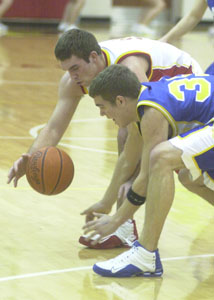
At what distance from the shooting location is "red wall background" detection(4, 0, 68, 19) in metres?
17.6

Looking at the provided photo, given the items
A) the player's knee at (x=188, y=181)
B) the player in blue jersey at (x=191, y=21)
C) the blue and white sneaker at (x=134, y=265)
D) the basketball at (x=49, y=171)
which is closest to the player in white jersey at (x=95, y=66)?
the basketball at (x=49, y=171)

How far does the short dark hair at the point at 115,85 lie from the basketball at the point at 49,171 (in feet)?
2.09

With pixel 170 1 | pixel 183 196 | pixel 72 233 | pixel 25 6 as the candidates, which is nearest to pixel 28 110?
pixel 183 196

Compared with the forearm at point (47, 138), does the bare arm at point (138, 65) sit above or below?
above

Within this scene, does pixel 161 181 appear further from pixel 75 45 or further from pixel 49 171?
pixel 75 45

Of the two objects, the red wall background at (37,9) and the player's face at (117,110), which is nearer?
the player's face at (117,110)

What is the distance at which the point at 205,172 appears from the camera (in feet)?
13.4

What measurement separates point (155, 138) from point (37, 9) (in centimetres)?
1448

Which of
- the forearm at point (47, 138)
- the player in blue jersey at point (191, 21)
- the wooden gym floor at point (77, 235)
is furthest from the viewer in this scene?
the player in blue jersey at point (191, 21)

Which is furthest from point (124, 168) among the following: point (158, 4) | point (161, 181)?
point (158, 4)

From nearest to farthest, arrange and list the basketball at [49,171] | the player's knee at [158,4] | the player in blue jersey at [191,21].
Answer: the basketball at [49,171] < the player in blue jersey at [191,21] < the player's knee at [158,4]

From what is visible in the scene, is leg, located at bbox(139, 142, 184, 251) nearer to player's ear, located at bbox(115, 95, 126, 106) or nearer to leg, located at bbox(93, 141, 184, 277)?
leg, located at bbox(93, 141, 184, 277)

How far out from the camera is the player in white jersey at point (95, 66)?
442cm

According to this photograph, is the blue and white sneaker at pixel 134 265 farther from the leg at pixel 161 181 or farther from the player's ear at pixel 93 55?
the player's ear at pixel 93 55
